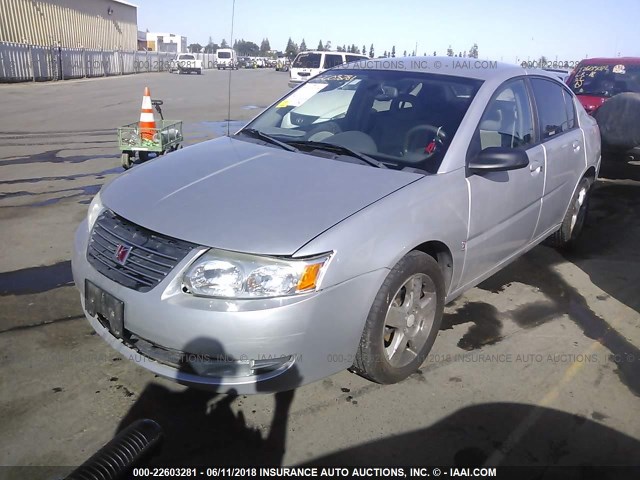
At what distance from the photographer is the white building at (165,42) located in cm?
7194

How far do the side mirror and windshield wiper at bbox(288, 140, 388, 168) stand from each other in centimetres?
56

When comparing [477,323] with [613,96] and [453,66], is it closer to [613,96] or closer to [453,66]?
[453,66]

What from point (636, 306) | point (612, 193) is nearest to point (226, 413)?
point (636, 306)

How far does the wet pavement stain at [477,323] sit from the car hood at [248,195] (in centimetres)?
119

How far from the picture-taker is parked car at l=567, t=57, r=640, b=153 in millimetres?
7180

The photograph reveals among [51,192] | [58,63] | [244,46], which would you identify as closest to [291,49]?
[58,63]

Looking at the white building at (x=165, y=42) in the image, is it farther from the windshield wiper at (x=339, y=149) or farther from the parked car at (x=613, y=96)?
the windshield wiper at (x=339, y=149)

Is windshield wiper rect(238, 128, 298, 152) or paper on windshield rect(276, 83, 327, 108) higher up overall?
paper on windshield rect(276, 83, 327, 108)

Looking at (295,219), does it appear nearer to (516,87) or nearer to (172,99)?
(516,87)

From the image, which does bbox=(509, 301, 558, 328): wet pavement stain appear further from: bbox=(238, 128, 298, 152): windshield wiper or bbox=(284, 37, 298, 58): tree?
bbox=(284, 37, 298, 58): tree

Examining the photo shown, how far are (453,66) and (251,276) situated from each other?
245 centimetres

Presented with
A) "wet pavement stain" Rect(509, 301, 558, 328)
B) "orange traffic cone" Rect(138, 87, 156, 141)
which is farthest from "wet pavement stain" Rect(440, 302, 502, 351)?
"orange traffic cone" Rect(138, 87, 156, 141)

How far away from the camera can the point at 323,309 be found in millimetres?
2350

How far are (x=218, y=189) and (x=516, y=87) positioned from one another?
2.38 meters
